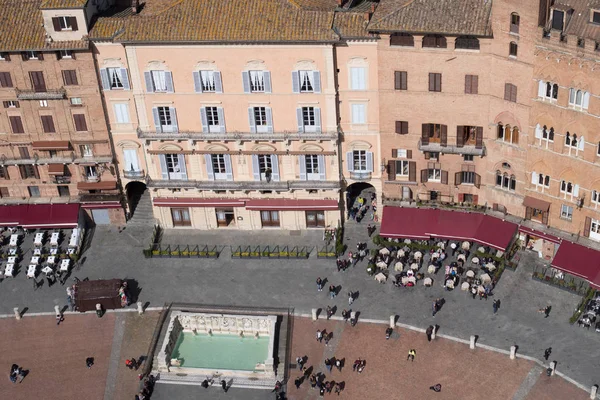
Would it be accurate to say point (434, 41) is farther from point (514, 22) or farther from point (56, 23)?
point (56, 23)

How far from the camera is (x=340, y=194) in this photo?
4461 inches

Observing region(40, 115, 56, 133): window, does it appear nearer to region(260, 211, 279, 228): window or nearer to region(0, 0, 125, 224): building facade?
region(0, 0, 125, 224): building facade

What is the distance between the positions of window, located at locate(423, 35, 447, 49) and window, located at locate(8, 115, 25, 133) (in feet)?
152

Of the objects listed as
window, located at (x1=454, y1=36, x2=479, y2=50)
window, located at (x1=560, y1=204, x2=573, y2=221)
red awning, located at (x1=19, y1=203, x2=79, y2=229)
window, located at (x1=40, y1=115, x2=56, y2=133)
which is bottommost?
red awning, located at (x1=19, y1=203, x2=79, y2=229)

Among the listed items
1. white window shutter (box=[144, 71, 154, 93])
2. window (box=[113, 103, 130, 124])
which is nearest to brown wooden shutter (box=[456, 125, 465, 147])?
white window shutter (box=[144, 71, 154, 93])

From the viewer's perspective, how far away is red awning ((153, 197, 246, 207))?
11394 centimetres

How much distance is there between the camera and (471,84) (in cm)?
10231

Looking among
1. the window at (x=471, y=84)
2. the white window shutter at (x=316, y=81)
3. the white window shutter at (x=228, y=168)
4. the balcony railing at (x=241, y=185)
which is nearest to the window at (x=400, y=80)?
the window at (x=471, y=84)

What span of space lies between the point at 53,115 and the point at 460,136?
4518 centimetres

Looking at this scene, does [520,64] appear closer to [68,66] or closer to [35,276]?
[68,66]

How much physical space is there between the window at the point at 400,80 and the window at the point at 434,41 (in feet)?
13.0

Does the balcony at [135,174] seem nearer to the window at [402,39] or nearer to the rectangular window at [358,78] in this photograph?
the rectangular window at [358,78]

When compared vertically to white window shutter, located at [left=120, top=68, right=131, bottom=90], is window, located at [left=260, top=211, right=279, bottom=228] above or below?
below

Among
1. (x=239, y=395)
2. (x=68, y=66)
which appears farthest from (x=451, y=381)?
(x=68, y=66)
